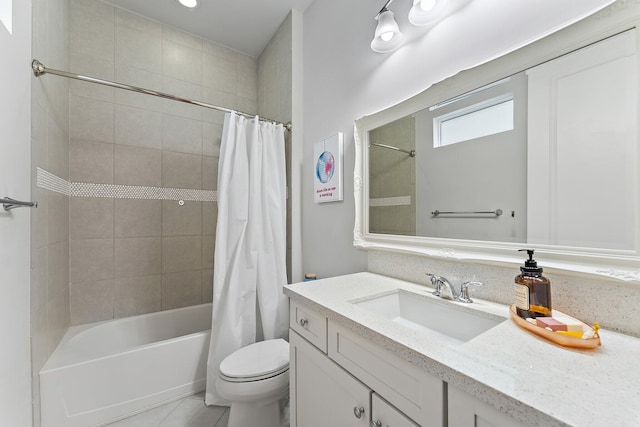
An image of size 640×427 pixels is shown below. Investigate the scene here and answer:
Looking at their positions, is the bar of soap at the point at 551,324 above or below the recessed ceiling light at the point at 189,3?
A: below

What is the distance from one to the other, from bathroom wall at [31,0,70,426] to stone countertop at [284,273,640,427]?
156cm

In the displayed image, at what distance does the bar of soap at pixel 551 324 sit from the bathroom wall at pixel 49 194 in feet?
6.38

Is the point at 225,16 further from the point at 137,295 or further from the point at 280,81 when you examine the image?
the point at 137,295

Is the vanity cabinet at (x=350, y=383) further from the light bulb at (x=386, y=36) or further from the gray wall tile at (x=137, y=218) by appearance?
the gray wall tile at (x=137, y=218)

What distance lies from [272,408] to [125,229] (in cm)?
171

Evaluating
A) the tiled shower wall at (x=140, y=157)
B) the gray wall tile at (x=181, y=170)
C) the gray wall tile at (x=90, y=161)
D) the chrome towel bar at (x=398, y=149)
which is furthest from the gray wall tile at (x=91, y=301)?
the chrome towel bar at (x=398, y=149)

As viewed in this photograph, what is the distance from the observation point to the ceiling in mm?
1927

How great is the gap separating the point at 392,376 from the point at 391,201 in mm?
817

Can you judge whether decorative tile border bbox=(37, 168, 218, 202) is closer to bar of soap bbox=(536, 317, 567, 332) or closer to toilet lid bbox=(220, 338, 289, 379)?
toilet lid bbox=(220, 338, 289, 379)

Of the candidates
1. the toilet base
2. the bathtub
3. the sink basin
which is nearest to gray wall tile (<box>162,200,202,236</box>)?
the bathtub

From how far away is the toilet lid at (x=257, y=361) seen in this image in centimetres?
127

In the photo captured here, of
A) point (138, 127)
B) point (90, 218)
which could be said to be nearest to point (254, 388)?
point (90, 218)

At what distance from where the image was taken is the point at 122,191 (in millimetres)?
2018

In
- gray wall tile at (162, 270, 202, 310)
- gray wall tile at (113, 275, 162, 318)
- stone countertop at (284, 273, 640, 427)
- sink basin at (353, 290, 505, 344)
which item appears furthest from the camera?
gray wall tile at (162, 270, 202, 310)
